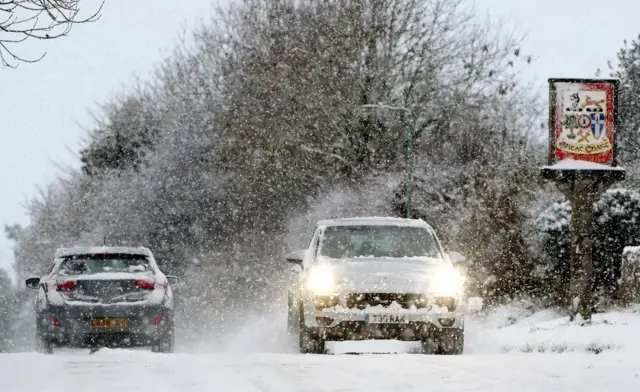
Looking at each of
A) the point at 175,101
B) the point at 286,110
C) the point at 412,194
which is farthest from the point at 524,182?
the point at 175,101

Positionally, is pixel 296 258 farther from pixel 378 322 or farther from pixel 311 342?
pixel 378 322

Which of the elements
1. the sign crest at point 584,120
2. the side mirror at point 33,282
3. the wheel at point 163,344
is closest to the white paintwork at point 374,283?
the wheel at point 163,344

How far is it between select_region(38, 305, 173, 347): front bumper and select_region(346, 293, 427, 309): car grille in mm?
3364

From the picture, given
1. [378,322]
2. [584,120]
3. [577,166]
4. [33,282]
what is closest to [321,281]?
[378,322]

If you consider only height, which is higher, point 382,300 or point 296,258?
point 296,258

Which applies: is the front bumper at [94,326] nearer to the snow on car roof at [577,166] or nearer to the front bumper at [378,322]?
the front bumper at [378,322]

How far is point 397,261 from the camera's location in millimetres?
15352

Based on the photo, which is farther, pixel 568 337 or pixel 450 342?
pixel 568 337

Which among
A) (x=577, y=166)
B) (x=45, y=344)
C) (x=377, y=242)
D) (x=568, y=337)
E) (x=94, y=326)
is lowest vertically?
(x=568, y=337)

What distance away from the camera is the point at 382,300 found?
1438 centimetres

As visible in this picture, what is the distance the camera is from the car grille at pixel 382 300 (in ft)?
47.1

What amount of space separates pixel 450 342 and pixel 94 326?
462cm

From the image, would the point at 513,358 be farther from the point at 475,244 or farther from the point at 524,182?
the point at 524,182

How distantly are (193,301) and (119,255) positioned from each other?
27.3m
